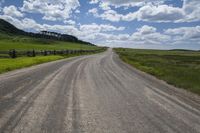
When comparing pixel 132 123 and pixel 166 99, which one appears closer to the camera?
pixel 132 123

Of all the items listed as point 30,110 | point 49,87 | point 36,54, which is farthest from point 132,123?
point 36,54

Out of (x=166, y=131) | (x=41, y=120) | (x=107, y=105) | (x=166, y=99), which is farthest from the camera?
(x=166, y=99)

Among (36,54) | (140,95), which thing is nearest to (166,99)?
(140,95)

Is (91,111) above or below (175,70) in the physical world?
above

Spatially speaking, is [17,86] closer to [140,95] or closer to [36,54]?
[140,95]

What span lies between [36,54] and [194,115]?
105ft

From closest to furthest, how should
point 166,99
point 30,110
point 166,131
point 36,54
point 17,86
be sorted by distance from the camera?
1. point 166,131
2. point 30,110
3. point 166,99
4. point 17,86
5. point 36,54

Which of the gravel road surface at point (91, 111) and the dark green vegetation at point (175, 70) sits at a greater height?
the gravel road surface at point (91, 111)

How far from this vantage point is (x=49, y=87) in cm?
1167

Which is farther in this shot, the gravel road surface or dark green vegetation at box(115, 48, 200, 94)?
dark green vegetation at box(115, 48, 200, 94)

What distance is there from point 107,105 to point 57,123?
2544 millimetres

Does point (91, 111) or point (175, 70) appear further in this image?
point (175, 70)

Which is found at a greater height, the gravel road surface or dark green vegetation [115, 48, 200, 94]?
the gravel road surface

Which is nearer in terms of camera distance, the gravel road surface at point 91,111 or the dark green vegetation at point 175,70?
the gravel road surface at point 91,111
